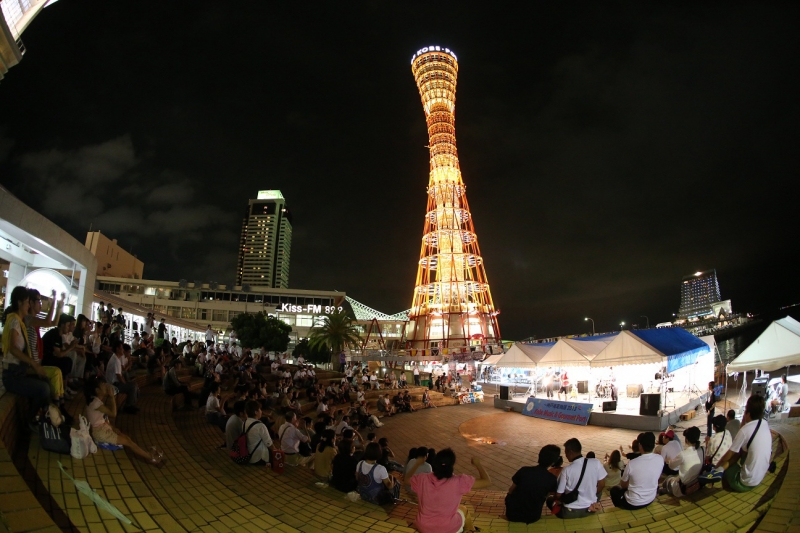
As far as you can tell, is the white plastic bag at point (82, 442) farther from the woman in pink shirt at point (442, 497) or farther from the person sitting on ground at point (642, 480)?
the person sitting on ground at point (642, 480)

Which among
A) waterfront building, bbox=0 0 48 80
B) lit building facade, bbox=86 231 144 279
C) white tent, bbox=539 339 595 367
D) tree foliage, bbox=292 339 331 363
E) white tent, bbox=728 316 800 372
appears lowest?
tree foliage, bbox=292 339 331 363

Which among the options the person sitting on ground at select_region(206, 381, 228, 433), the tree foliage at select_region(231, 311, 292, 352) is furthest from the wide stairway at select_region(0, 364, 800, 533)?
the tree foliage at select_region(231, 311, 292, 352)

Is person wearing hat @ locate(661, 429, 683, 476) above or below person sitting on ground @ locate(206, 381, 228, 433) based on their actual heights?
→ above

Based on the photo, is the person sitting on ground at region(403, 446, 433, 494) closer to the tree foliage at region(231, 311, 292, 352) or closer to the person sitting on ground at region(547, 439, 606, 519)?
the person sitting on ground at region(547, 439, 606, 519)

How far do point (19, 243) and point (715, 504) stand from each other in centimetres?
1670

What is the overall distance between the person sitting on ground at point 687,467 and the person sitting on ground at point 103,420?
22.2ft

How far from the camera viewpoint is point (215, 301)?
74.7 metres

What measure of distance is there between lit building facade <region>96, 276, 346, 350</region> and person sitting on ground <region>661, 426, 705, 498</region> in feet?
220

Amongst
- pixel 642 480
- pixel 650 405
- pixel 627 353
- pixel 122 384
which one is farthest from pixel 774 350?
pixel 122 384

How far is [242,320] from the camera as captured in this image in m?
46.2

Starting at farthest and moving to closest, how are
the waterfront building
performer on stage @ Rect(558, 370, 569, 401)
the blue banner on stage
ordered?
1. the waterfront building
2. performer on stage @ Rect(558, 370, 569, 401)
3. the blue banner on stage

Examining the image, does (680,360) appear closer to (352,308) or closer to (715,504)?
(715,504)

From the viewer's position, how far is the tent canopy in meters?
14.6

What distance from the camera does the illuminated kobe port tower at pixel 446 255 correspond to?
5200 cm
